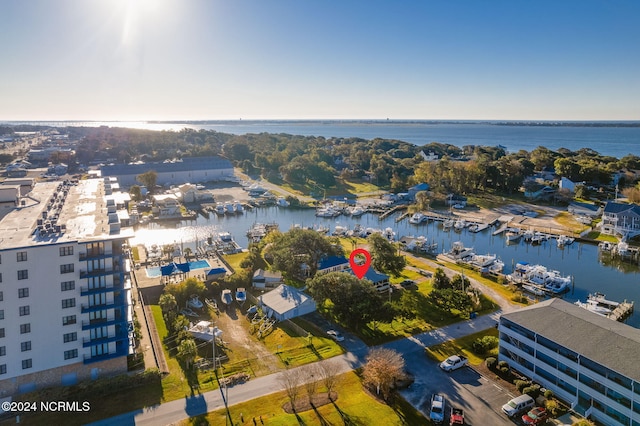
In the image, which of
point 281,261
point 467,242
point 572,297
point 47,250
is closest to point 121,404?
point 47,250

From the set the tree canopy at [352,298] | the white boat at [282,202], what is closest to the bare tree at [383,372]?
the tree canopy at [352,298]

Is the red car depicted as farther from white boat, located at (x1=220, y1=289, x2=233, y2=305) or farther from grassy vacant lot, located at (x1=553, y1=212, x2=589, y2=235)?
grassy vacant lot, located at (x1=553, y1=212, x2=589, y2=235)

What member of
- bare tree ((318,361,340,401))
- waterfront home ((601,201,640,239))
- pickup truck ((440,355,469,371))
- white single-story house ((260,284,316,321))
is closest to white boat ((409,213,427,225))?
waterfront home ((601,201,640,239))

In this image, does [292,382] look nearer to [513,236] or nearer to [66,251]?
[66,251]

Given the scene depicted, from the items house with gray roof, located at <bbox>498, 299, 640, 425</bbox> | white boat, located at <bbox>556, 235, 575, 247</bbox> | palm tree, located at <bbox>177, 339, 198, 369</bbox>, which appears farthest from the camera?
white boat, located at <bbox>556, 235, 575, 247</bbox>

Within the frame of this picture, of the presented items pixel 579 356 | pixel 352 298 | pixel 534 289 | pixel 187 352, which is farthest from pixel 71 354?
pixel 534 289

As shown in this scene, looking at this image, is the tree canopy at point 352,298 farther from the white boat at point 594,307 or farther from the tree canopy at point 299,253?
the white boat at point 594,307

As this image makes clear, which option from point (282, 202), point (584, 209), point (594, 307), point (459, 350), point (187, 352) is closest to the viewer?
point (187, 352)
